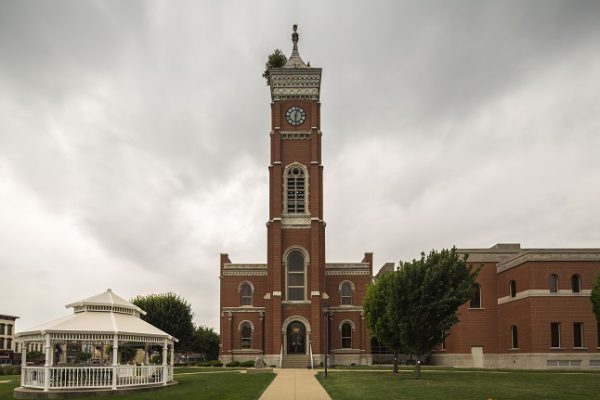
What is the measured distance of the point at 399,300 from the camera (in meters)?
35.1

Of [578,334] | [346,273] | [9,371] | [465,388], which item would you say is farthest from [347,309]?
[465,388]

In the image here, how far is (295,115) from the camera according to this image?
6194 cm

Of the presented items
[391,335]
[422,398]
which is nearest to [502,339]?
[391,335]

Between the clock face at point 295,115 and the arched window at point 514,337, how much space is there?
2748 centimetres

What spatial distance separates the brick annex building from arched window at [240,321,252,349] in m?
0.10

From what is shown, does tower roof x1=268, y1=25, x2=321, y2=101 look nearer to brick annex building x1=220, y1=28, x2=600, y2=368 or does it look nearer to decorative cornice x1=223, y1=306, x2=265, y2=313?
brick annex building x1=220, y1=28, x2=600, y2=368

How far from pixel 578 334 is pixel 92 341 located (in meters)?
36.0

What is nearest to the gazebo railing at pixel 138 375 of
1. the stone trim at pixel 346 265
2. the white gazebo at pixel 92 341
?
the white gazebo at pixel 92 341

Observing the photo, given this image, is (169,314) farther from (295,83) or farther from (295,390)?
(295,390)

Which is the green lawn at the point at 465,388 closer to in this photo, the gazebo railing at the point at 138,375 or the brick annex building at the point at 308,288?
the gazebo railing at the point at 138,375

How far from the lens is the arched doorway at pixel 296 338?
5666 centimetres

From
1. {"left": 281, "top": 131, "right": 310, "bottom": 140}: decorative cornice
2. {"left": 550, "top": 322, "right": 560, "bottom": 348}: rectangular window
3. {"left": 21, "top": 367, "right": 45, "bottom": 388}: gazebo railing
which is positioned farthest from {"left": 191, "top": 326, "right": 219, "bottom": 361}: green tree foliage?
{"left": 21, "top": 367, "right": 45, "bottom": 388}: gazebo railing

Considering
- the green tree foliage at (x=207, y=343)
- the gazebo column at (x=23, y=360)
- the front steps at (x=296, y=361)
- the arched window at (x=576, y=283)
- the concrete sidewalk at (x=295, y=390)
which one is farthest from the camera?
the green tree foliage at (x=207, y=343)

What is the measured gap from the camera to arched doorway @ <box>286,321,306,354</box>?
5666cm
